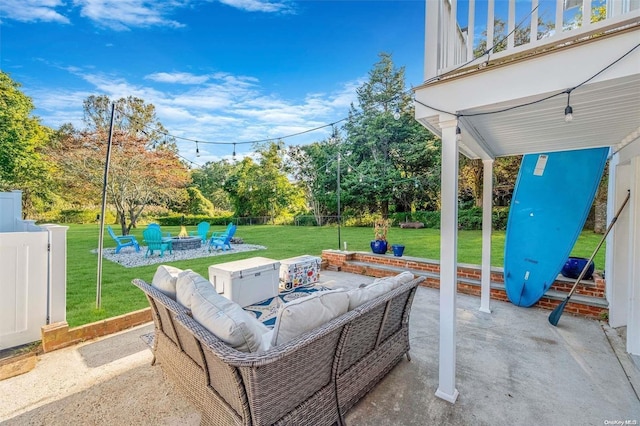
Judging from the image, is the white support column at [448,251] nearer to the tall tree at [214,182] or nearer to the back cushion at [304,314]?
the back cushion at [304,314]

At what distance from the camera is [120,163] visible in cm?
1008

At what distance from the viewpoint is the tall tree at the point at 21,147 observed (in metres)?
12.0

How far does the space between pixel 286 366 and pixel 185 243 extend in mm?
9121

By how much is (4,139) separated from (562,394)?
19.2 metres

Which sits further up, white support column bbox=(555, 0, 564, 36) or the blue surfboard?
white support column bbox=(555, 0, 564, 36)

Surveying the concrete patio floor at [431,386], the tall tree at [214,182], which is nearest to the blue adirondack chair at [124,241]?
the concrete patio floor at [431,386]

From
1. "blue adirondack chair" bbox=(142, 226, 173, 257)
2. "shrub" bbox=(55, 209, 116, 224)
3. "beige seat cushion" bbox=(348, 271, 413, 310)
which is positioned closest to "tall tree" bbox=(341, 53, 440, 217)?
"blue adirondack chair" bbox=(142, 226, 173, 257)

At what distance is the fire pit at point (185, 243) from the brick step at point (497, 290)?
5.88 metres

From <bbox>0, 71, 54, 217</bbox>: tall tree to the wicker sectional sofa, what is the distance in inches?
573

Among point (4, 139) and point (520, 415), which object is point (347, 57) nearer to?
point (520, 415)

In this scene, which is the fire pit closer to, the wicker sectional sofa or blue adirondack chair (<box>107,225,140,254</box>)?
blue adirondack chair (<box>107,225,140,254</box>)

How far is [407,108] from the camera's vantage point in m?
15.5

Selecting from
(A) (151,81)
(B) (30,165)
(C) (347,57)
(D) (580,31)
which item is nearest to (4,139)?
(B) (30,165)

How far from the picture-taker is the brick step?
3668mm
